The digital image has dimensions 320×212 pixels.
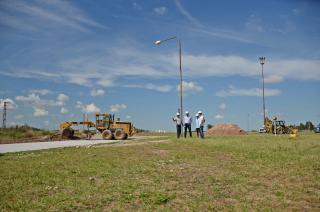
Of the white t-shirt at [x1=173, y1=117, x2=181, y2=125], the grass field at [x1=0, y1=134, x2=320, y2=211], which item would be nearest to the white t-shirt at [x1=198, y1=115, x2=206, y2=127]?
the white t-shirt at [x1=173, y1=117, x2=181, y2=125]

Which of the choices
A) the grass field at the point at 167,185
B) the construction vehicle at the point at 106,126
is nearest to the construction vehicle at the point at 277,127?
the construction vehicle at the point at 106,126

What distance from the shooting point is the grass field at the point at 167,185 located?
6.31 metres

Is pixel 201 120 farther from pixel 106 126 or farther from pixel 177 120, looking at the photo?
pixel 106 126

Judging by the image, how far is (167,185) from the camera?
307 inches

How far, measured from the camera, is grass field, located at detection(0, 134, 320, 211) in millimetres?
6312

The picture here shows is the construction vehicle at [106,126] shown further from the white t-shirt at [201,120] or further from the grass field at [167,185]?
the grass field at [167,185]

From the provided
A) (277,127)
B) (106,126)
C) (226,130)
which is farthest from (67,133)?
(277,127)

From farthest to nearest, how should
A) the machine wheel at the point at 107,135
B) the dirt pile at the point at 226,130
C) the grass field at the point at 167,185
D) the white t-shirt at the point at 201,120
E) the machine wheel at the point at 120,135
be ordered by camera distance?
the dirt pile at the point at 226,130, the machine wheel at the point at 107,135, the machine wheel at the point at 120,135, the white t-shirt at the point at 201,120, the grass field at the point at 167,185

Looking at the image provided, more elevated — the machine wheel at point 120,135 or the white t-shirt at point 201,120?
the white t-shirt at point 201,120

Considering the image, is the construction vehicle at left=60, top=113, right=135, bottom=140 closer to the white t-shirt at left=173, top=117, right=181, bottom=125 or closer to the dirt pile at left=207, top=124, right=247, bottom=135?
the white t-shirt at left=173, top=117, right=181, bottom=125

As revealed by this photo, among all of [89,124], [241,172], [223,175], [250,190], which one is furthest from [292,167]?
[89,124]

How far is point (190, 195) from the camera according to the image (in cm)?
692

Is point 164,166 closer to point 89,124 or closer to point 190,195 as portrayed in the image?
point 190,195

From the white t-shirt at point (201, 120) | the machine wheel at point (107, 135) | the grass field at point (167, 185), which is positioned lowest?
the grass field at point (167, 185)
